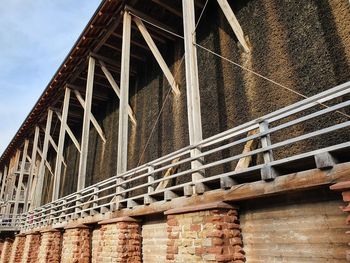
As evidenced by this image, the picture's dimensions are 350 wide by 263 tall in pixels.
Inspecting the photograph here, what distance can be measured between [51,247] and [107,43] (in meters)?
7.17

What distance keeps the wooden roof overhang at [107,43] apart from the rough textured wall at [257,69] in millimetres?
908

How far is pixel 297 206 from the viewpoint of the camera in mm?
3748

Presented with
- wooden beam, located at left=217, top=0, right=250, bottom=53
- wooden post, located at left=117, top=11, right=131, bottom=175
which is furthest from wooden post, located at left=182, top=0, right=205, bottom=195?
wooden post, located at left=117, top=11, right=131, bottom=175

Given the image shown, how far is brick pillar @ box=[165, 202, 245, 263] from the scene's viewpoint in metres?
4.08

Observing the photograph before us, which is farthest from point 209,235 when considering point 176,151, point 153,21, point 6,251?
point 6,251

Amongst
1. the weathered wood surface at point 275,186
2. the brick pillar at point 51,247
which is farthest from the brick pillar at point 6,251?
the weathered wood surface at point 275,186

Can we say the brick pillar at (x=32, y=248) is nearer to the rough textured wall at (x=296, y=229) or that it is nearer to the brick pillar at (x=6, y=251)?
the brick pillar at (x=6, y=251)

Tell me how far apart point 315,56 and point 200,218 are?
3.50 meters

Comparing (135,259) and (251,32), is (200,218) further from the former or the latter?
(251,32)

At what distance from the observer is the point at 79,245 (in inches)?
332

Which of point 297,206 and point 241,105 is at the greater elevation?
point 241,105

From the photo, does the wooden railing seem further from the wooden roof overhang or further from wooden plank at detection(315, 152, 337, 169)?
the wooden roof overhang

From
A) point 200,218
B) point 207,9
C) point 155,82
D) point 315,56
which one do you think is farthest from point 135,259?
point 207,9

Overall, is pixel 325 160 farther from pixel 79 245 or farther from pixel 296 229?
pixel 79 245
